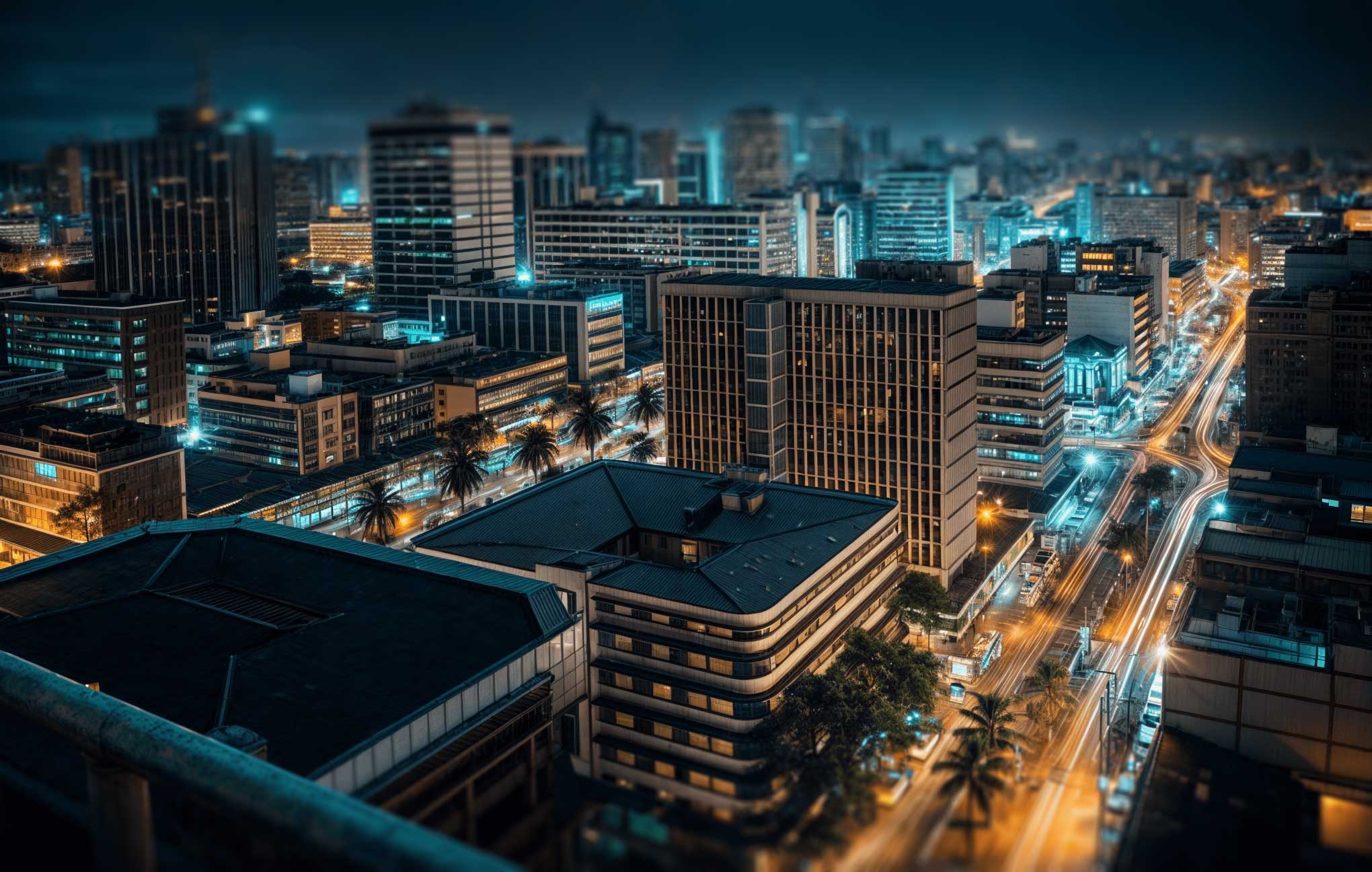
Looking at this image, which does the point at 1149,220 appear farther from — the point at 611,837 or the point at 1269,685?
the point at 611,837

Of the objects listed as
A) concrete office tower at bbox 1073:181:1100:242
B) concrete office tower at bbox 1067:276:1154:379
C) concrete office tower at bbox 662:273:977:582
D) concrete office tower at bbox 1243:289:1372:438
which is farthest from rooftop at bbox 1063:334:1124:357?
concrete office tower at bbox 1073:181:1100:242

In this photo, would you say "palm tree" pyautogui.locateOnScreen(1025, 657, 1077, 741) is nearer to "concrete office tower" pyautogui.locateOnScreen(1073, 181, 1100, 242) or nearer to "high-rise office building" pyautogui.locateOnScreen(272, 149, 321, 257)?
"high-rise office building" pyautogui.locateOnScreen(272, 149, 321, 257)

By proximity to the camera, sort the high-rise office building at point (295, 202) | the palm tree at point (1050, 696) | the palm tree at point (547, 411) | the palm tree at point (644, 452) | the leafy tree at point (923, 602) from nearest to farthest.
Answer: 1. the palm tree at point (1050, 696)
2. the leafy tree at point (923, 602)
3. the palm tree at point (644, 452)
4. the palm tree at point (547, 411)
5. the high-rise office building at point (295, 202)

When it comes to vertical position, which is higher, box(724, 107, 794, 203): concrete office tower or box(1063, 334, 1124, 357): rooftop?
box(724, 107, 794, 203): concrete office tower

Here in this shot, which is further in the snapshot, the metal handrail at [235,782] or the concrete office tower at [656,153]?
the concrete office tower at [656,153]

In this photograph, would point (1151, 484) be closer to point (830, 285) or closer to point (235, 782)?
point (830, 285)

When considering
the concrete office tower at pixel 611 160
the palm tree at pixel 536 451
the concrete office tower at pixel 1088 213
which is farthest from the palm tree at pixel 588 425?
the concrete office tower at pixel 1088 213

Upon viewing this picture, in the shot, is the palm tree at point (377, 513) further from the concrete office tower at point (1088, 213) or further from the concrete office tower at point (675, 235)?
the concrete office tower at point (1088, 213)
